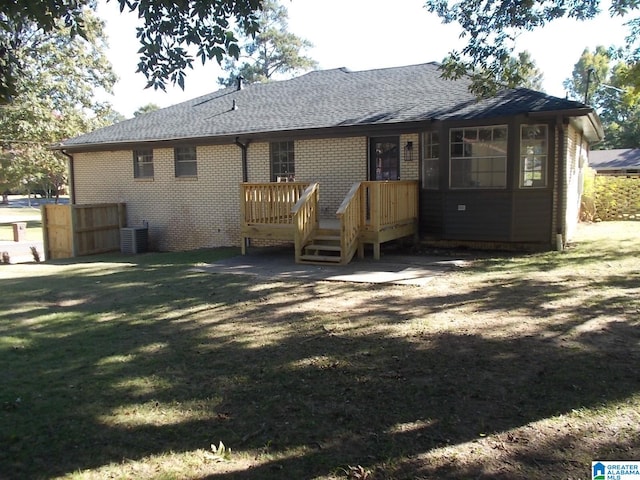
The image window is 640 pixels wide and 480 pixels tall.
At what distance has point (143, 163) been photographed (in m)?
16.5

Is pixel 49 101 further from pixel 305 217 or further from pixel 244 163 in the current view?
pixel 305 217

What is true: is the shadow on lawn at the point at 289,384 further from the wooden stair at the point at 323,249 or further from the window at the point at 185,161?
the window at the point at 185,161

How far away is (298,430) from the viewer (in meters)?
3.65

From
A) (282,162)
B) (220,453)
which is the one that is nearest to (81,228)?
(282,162)

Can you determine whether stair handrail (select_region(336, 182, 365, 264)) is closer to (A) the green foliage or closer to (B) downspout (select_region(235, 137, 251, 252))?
(B) downspout (select_region(235, 137, 251, 252))

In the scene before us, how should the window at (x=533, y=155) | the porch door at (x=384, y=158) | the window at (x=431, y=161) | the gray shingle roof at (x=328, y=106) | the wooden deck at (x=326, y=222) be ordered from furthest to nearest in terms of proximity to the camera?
the porch door at (x=384, y=158) → the window at (x=431, y=161) → the gray shingle roof at (x=328, y=106) → the window at (x=533, y=155) → the wooden deck at (x=326, y=222)

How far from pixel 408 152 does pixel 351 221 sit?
2941mm

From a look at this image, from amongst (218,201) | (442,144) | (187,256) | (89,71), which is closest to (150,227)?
(218,201)

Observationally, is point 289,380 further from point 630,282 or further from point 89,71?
point 89,71

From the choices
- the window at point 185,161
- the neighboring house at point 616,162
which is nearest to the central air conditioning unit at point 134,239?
the window at point 185,161

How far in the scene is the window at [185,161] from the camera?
15.4 m

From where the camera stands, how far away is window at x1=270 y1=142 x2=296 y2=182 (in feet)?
46.2

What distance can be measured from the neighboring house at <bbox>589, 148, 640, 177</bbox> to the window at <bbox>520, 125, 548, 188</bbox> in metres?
27.2

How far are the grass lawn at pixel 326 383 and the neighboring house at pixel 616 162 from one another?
32.9 m
